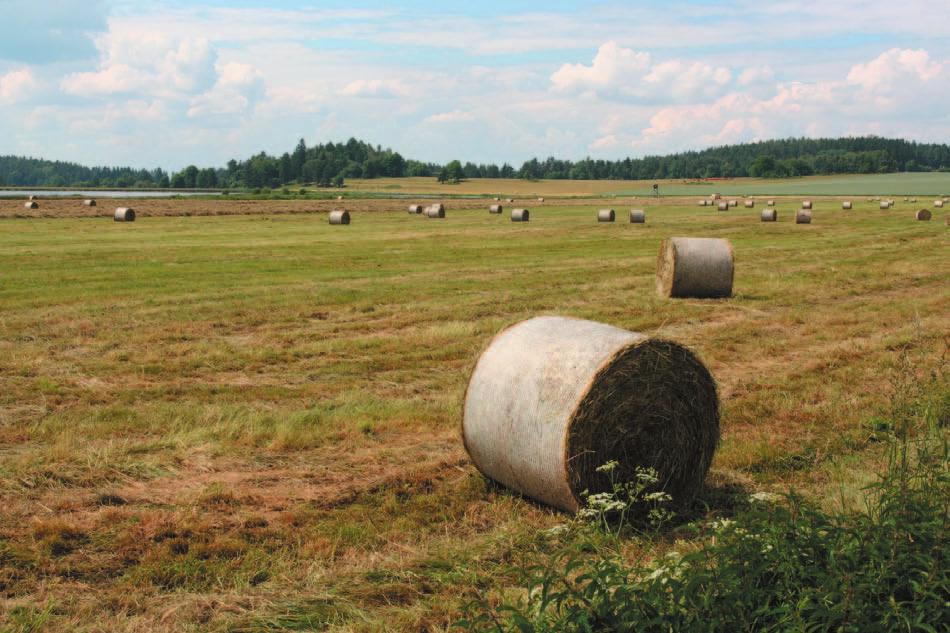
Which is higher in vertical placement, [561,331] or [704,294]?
[561,331]

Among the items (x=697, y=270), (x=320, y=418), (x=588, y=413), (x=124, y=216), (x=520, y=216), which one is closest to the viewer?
(x=588, y=413)

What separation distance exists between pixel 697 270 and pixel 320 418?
12499mm

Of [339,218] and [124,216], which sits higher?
[124,216]

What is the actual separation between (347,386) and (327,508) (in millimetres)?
4535

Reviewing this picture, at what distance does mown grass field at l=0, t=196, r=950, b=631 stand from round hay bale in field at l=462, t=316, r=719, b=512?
416mm

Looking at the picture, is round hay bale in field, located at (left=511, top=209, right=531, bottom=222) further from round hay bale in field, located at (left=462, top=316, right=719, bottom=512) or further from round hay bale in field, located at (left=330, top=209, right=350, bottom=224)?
round hay bale in field, located at (left=462, top=316, right=719, bottom=512)

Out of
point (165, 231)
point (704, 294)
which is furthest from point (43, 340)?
point (165, 231)

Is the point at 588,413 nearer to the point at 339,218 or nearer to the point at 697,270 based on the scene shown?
the point at 697,270

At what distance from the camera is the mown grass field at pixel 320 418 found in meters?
6.40

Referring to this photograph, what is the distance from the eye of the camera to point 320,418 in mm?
10578

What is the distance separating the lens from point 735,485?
329 inches

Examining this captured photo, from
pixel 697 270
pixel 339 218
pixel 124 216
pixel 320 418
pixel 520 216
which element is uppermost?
pixel 124 216

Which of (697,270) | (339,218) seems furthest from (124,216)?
(697,270)

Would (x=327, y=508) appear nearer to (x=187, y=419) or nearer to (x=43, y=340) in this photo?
(x=187, y=419)
